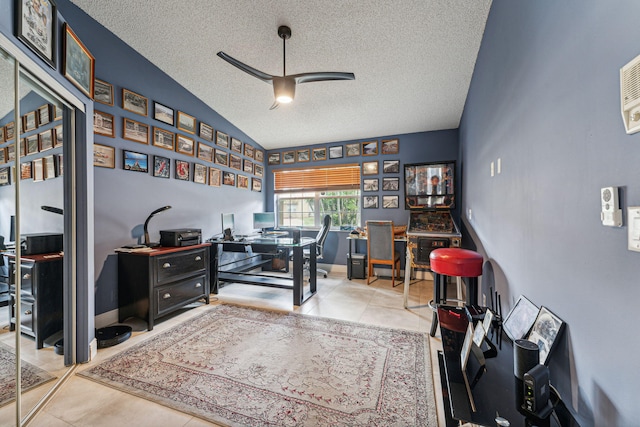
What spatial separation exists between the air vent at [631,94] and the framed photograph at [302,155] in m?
5.00

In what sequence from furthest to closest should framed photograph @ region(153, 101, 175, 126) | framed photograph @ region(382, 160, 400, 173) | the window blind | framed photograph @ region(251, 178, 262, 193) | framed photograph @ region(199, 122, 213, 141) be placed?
1. framed photograph @ region(251, 178, 262, 193)
2. the window blind
3. framed photograph @ region(382, 160, 400, 173)
4. framed photograph @ region(199, 122, 213, 141)
5. framed photograph @ region(153, 101, 175, 126)

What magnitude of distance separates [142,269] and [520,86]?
357cm

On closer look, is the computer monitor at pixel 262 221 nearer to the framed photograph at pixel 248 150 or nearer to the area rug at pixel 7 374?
the framed photograph at pixel 248 150

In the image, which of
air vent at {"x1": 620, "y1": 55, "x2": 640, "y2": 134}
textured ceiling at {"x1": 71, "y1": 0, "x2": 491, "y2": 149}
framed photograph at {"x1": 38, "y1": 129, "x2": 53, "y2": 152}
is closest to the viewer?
air vent at {"x1": 620, "y1": 55, "x2": 640, "y2": 134}

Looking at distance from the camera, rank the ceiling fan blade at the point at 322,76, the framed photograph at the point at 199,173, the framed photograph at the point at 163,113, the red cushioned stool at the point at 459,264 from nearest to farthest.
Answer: the red cushioned stool at the point at 459,264 < the ceiling fan blade at the point at 322,76 < the framed photograph at the point at 163,113 < the framed photograph at the point at 199,173

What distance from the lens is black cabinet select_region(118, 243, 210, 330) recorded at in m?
2.65

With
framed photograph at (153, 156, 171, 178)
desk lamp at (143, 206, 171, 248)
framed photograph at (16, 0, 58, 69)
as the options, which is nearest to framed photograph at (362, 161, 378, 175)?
framed photograph at (153, 156, 171, 178)

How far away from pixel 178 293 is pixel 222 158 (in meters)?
2.39

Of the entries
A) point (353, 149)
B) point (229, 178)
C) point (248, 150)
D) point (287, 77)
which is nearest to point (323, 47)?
point (287, 77)

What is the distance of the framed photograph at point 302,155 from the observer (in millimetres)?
5454

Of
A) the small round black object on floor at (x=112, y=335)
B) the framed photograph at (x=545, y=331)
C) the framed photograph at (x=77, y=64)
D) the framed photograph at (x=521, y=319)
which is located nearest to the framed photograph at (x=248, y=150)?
the framed photograph at (x=77, y=64)

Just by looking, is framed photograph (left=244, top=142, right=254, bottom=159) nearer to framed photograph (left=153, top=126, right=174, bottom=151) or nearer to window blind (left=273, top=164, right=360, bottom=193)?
window blind (left=273, top=164, right=360, bottom=193)

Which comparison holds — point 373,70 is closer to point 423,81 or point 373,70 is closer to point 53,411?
point 423,81

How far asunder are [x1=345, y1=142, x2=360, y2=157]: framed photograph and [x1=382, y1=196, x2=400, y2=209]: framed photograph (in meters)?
1.07
